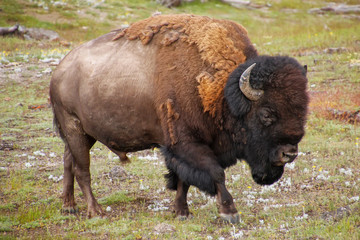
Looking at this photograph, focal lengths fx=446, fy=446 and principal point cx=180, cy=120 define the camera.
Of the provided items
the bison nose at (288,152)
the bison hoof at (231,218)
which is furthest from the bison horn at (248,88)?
the bison hoof at (231,218)

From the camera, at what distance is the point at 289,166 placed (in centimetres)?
772

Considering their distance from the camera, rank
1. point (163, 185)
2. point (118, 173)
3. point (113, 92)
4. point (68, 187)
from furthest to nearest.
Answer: point (118, 173)
point (163, 185)
point (68, 187)
point (113, 92)

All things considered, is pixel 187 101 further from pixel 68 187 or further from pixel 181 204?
pixel 68 187

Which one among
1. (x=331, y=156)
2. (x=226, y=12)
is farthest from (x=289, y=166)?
(x=226, y=12)

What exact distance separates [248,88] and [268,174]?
116cm

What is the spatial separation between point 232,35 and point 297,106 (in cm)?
138

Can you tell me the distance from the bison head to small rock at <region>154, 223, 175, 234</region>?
1.33m

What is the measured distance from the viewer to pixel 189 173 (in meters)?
5.55

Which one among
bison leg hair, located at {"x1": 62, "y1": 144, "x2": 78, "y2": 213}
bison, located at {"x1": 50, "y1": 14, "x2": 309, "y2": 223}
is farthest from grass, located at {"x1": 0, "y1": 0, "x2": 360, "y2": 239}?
bison, located at {"x1": 50, "y1": 14, "x2": 309, "y2": 223}

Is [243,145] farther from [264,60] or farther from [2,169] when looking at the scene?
[2,169]

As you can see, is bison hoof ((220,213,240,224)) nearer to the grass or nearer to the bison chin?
the grass

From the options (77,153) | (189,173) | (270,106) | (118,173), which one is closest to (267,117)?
(270,106)

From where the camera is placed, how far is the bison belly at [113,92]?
236 inches

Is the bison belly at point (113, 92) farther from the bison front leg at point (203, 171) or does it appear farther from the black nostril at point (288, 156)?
the black nostril at point (288, 156)
